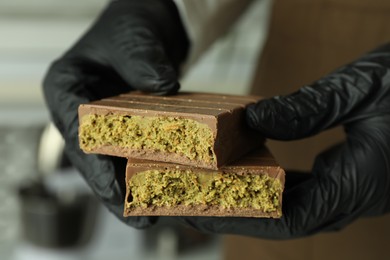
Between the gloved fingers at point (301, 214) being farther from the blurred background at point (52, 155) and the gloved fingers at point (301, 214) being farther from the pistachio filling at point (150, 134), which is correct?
the blurred background at point (52, 155)

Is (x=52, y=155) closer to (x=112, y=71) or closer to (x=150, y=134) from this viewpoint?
(x=112, y=71)

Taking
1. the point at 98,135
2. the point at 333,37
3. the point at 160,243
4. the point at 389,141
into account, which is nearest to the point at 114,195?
the point at 98,135

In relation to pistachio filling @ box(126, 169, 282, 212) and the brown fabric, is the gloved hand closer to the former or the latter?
pistachio filling @ box(126, 169, 282, 212)

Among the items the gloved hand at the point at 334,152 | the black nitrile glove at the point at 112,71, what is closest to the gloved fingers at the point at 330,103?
the gloved hand at the point at 334,152

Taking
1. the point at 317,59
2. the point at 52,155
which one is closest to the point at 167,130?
the point at 317,59

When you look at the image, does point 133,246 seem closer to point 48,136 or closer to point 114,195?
point 48,136
